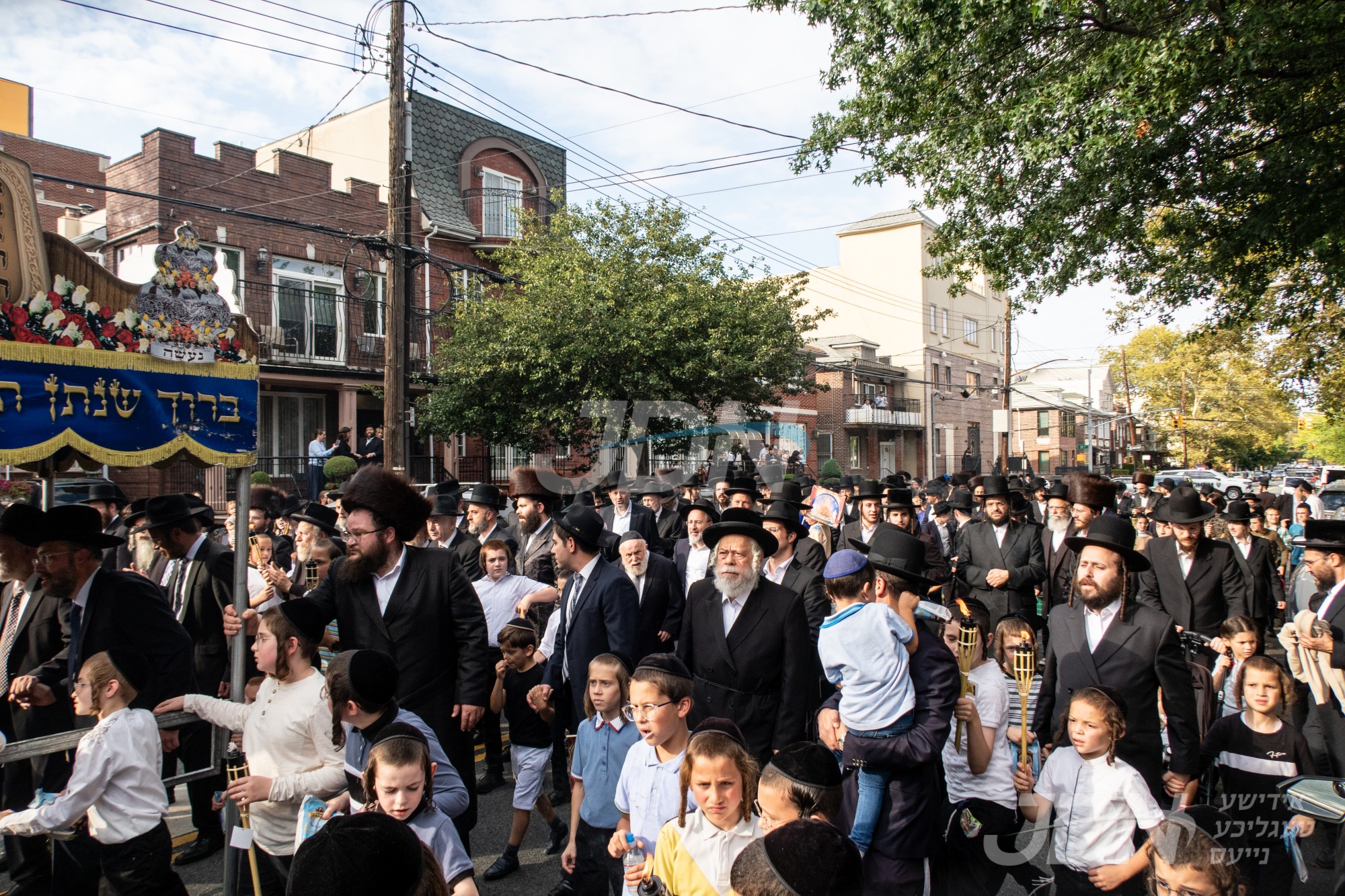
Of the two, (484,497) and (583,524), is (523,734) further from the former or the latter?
(484,497)

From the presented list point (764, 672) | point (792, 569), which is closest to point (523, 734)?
point (764, 672)

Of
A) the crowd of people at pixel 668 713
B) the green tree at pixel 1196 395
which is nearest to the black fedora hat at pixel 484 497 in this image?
the crowd of people at pixel 668 713

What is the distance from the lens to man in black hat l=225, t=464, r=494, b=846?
4258 mm

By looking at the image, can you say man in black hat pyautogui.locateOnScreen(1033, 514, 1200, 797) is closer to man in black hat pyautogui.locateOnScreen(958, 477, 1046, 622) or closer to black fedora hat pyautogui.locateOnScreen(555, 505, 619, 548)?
black fedora hat pyautogui.locateOnScreen(555, 505, 619, 548)

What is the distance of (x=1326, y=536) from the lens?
18.3 feet

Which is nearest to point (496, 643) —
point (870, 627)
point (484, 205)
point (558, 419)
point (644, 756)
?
point (644, 756)

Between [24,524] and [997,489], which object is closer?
[24,524]

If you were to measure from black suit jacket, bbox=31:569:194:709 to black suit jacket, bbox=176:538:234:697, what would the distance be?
84 centimetres

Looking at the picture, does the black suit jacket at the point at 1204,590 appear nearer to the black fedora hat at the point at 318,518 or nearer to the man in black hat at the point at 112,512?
the black fedora hat at the point at 318,518

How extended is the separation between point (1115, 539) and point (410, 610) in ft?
11.5

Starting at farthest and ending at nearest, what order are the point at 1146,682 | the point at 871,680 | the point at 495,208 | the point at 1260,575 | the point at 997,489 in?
1. the point at 495,208
2. the point at 997,489
3. the point at 1260,575
4. the point at 1146,682
5. the point at 871,680

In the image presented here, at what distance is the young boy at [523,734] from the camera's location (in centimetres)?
471

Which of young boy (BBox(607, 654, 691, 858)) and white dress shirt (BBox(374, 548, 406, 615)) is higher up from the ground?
white dress shirt (BBox(374, 548, 406, 615))

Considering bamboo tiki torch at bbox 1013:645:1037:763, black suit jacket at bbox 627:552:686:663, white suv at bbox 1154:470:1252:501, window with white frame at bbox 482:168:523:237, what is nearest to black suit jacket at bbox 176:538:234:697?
black suit jacket at bbox 627:552:686:663
